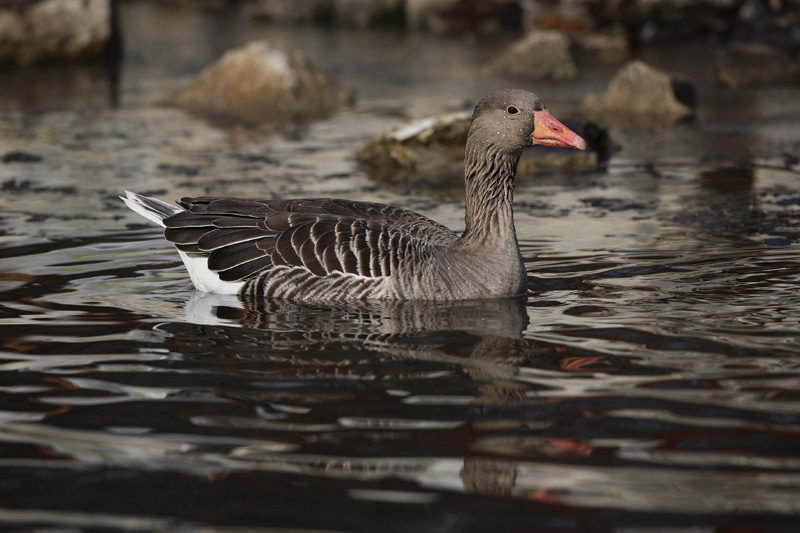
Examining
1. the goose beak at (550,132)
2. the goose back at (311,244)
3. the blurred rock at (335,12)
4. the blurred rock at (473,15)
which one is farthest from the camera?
the blurred rock at (335,12)

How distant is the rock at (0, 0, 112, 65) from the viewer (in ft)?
81.6

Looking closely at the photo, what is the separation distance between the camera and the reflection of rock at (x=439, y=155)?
15.1 meters

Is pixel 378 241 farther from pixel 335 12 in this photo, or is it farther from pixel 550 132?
pixel 335 12

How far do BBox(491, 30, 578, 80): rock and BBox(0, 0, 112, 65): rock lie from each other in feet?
32.5

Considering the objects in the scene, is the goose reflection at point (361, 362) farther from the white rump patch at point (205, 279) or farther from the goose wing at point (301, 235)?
the goose wing at point (301, 235)

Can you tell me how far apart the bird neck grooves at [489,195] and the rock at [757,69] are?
44.7 feet

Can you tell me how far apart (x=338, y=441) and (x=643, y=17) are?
25435mm

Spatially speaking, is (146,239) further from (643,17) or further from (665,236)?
(643,17)

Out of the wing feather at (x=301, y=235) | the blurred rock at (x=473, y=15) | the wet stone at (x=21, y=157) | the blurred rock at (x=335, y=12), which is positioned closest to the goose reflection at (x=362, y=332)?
the wing feather at (x=301, y=235)

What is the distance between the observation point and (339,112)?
20.5m

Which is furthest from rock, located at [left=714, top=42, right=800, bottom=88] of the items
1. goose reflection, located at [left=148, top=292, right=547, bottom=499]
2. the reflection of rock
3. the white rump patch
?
the white rump patch

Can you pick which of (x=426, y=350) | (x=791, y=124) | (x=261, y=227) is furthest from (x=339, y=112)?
(x=426, y=350)

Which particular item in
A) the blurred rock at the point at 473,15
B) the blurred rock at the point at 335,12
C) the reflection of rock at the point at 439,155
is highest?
the blurred rock at the point at 335,12

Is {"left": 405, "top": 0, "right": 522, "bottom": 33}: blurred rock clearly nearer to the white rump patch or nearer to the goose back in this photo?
the goose back
